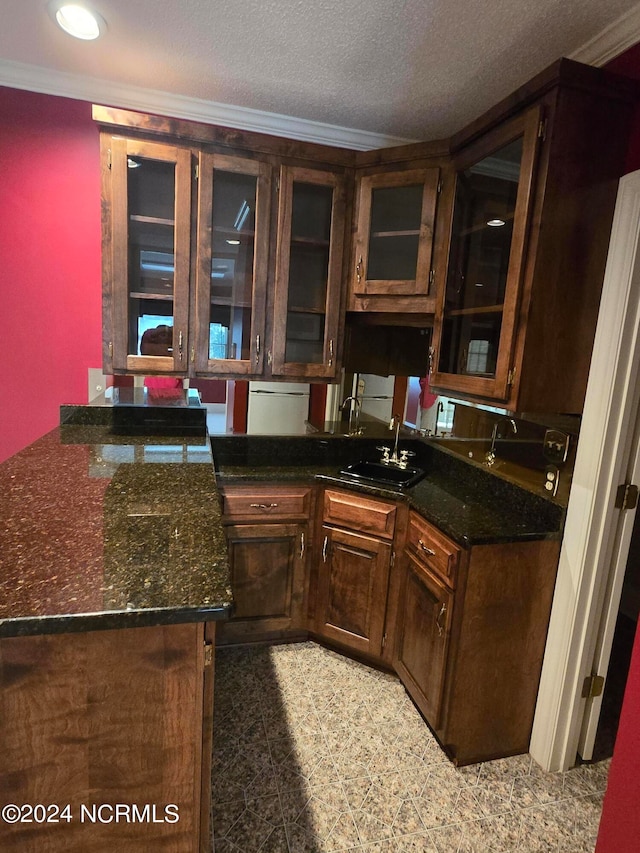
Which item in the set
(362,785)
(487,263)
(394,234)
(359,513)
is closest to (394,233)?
(394,234)

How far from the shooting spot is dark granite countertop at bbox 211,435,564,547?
1755 millimetres

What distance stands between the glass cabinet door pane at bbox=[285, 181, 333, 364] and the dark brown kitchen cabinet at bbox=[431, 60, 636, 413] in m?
0.76

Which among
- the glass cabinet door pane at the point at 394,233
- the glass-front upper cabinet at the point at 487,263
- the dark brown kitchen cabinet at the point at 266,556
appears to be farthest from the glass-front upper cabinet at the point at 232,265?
the glass-front upper cabinet at the point at 487,263

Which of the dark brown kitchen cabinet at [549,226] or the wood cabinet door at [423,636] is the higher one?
the dark brown kitchen cabinet at [549,226]

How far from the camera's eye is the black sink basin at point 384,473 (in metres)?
2.22

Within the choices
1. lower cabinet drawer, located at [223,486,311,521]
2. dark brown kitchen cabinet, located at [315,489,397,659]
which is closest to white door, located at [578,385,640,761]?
dark brown kitchen cabinet, located at [315,489,397,659]

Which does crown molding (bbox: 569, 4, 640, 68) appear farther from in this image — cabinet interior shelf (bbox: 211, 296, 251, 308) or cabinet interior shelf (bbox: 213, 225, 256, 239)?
cabinet interior shelf (bbox: 211, 296, 251, 308)

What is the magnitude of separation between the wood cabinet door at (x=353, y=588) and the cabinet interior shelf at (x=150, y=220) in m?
1.56

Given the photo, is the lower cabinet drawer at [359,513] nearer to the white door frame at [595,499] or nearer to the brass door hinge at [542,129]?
the white door frame at [595,499]

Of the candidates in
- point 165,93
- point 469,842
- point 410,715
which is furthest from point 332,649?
point 165,93

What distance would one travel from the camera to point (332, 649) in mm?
2396

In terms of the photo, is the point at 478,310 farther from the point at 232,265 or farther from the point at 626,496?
the point at 232,265

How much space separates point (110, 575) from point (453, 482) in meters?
1.74

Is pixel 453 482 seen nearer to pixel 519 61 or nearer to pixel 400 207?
pixel 400 207
